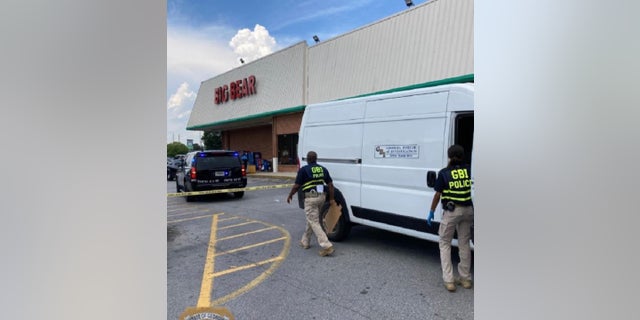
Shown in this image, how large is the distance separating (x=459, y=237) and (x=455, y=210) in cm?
35

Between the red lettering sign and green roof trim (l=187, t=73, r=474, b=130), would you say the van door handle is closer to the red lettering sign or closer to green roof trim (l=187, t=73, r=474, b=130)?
green roof trim (l=187, t=73, r=474, b=130)

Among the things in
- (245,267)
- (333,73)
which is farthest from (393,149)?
(333,73)

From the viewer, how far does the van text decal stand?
182 inches

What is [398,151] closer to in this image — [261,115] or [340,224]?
[340,224]

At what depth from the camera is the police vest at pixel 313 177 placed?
5309 mm

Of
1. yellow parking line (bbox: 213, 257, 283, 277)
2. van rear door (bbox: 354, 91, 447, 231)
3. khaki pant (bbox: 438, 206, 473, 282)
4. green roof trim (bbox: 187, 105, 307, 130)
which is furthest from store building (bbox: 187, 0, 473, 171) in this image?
yellow parking line (bbox: 213, 257, 283, 277)

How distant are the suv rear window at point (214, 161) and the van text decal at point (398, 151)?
24.5 ft

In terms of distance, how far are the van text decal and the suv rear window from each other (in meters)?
7.46

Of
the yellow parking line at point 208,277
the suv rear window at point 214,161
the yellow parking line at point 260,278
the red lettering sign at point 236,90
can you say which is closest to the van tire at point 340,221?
the yellow parking line at point 260,278

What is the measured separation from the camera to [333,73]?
19.2m
